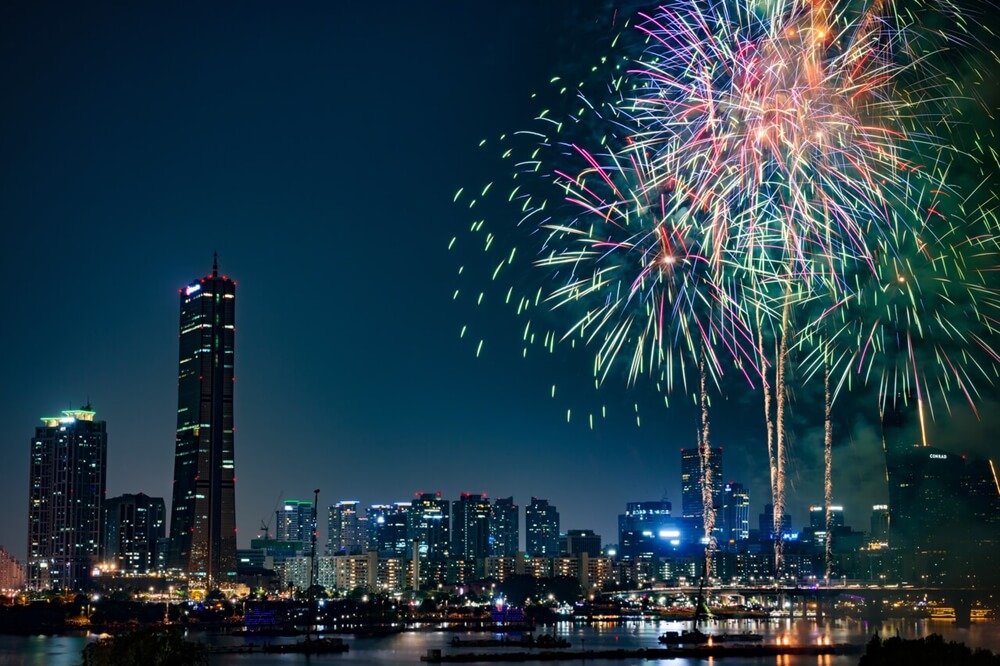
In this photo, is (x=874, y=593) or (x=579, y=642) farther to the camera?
(x=874, y=593)

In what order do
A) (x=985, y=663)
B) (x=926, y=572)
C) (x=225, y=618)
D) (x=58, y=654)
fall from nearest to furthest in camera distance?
(x=985, y=663) → (x=58, y=654) → (x=225, y=618) → (x=926, y=572)

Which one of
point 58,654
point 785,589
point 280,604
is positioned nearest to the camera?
point 58,654

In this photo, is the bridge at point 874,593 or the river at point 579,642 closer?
the river at point 579,642

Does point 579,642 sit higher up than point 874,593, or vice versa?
point 874,593

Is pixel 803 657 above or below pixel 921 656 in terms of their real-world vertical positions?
below

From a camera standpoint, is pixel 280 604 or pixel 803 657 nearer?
pixel 803 657

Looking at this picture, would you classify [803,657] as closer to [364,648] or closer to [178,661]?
[364,648]

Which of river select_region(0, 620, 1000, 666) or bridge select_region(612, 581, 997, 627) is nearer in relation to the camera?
river select_region(0, 620, 1000, 666)

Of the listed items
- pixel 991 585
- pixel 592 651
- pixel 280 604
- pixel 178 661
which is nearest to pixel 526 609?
pixel 280 604
